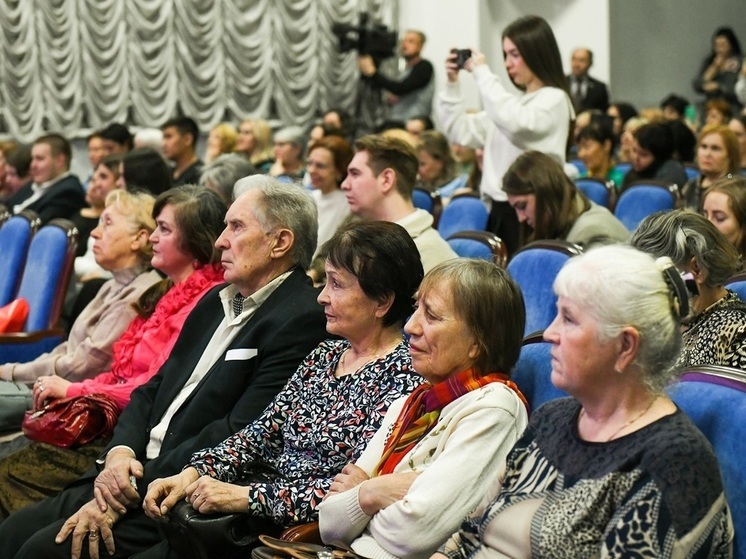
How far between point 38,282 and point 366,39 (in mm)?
6800

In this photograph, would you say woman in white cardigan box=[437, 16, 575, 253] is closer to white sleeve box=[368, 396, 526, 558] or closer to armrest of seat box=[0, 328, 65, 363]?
armrest of seat box=[0, 328, 65, 363]

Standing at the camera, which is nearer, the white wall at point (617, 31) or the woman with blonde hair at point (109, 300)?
the woman with blonde hair at point (109, 300)

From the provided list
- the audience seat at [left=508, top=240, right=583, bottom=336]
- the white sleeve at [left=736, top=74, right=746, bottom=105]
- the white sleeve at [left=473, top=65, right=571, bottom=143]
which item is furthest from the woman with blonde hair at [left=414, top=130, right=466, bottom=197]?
the white sleeve at [left=736, top=74, right=746, bottom=105]

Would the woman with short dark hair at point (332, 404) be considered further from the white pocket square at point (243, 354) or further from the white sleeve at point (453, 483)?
the white sleeve at point (453, 483)

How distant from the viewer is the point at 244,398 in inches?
116

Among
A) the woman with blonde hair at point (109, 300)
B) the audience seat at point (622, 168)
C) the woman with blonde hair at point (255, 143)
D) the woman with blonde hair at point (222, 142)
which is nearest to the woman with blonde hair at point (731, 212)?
the woman with blonde hair at point (109, 300)

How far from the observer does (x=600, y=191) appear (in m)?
6.06

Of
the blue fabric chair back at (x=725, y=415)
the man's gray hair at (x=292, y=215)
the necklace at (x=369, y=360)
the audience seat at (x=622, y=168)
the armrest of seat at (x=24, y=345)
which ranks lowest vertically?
the armrest of seat at (x=24, y=345)

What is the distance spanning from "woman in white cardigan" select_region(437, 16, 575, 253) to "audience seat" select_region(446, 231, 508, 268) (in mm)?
718

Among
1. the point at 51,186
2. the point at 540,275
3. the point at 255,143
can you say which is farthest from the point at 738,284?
the point at 255,143

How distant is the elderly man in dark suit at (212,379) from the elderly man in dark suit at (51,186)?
3.80 m

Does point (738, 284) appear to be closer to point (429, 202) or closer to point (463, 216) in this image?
point (463, 216)

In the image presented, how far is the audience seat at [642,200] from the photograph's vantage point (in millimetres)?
5590

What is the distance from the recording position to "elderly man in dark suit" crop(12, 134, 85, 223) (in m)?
6.87
